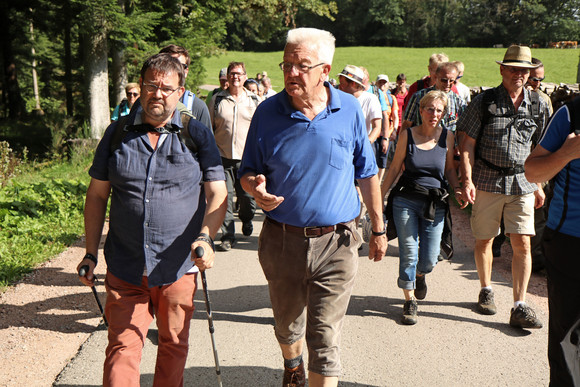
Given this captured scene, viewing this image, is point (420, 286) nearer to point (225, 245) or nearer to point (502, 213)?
point (502, 213)

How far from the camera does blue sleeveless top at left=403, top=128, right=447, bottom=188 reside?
5.22 metres

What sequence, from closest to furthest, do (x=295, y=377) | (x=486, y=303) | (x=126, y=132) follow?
(x=126, y=132) < (x=295, y=377) < (x=486, y=303)

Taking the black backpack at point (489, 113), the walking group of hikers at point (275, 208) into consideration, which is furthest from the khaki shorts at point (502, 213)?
the walking group of hikers at point (275, 208)

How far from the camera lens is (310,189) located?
3297 mm

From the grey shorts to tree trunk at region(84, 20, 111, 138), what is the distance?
11872mm

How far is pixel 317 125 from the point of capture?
10.8ft

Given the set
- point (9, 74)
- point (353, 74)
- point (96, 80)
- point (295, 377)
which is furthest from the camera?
point (9, 74)

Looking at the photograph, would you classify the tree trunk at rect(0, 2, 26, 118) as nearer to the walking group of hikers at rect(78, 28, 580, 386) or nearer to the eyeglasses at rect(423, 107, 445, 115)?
the eyeglasses at rect(423, 107, 445, 115)

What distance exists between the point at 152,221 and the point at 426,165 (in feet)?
9.41

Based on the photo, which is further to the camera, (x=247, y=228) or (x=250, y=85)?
(x=250, y=85)

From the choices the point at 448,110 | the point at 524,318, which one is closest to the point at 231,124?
the point at 448,110

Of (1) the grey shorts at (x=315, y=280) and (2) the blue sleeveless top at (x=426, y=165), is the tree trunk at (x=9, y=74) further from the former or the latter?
(1) the grey shorts at (x=315, y=280)

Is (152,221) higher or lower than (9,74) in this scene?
lower

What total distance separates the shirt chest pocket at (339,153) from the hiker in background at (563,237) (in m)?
0.99
